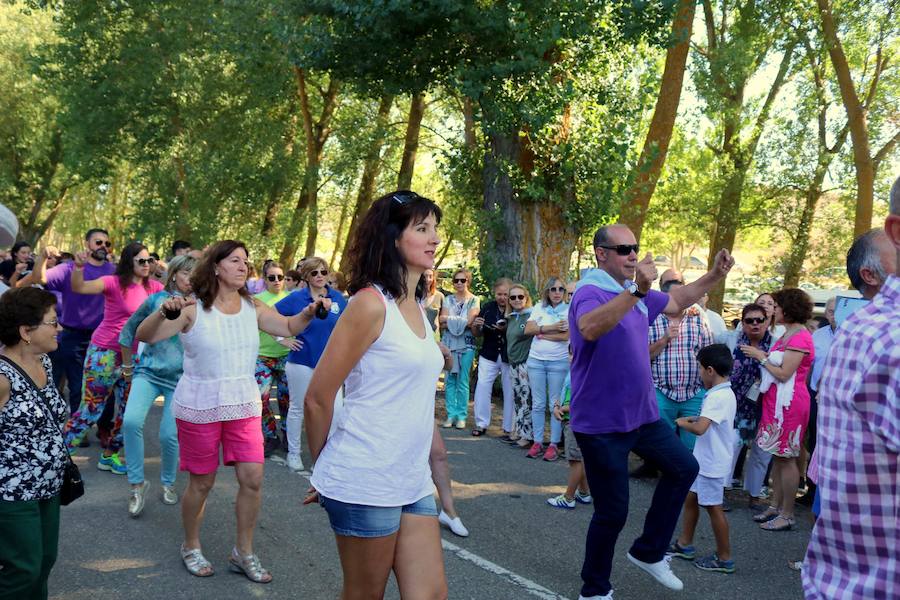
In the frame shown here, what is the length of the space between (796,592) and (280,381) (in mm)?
5501

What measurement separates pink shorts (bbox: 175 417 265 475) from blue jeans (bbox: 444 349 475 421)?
5419mm

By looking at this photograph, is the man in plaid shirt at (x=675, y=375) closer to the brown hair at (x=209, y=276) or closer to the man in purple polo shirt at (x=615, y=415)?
the man in purple polo shirt at (x=615, y=415)

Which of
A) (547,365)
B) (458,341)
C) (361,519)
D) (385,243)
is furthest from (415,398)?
(458,341)

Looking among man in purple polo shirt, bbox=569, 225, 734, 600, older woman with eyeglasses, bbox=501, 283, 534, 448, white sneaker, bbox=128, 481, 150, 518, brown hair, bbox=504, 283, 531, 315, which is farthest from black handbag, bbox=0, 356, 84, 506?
brown hair, bbox=504, 283, 531, 315

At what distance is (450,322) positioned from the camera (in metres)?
10.4

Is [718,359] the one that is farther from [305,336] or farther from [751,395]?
[305,336]

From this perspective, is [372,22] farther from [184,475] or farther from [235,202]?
[235,202]

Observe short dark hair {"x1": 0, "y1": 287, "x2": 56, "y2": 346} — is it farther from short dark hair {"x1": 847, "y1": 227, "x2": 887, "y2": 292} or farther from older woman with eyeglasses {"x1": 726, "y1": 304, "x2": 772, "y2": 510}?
older woman with eyeglasses {"x1": 726, "y1": 304, "x2": 772, "y2": 510}

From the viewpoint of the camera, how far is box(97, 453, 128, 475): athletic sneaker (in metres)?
7.27

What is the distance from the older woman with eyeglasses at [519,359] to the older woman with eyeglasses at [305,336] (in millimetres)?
2697

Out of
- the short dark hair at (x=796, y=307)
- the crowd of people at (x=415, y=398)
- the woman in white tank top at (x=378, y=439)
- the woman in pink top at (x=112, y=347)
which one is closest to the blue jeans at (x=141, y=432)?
the crowd of people at (x=415, y=398)

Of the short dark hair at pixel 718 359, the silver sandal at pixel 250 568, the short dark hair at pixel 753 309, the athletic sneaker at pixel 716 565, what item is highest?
the short dark hair at pixel 753 309

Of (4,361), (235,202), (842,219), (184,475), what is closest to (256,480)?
(4,361)

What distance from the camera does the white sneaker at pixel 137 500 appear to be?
6.10m
